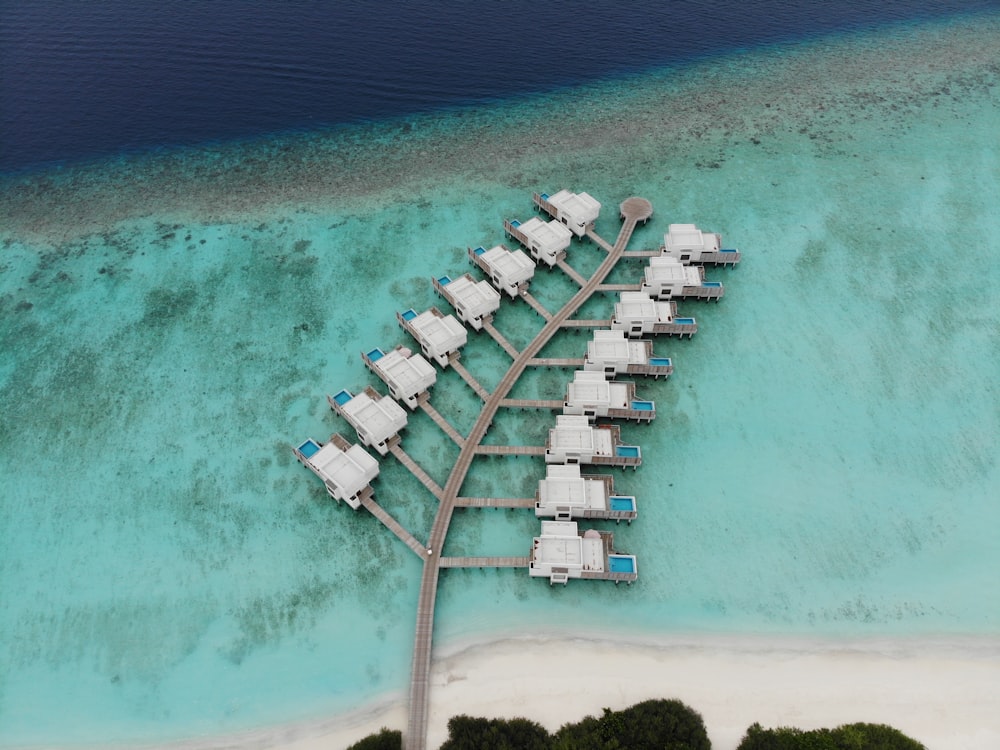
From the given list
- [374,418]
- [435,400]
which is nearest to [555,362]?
[435,400]

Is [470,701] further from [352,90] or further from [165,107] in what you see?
[165,107]

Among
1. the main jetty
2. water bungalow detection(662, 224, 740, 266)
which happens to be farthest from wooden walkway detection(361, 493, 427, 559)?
water bungalow detection(662, 224, 740, 266)

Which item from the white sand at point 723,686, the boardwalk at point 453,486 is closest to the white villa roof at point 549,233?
the boardwalk at point 453,486

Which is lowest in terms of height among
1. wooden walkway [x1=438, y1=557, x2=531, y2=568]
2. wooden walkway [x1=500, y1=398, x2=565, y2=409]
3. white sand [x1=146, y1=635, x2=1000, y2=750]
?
white sand [x1=146, y1=635, x2=1000, y2=750]

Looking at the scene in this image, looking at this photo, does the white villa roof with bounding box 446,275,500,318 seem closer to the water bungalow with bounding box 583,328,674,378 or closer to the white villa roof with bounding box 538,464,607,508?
the water bungalow with bounding box 583,328,674,378

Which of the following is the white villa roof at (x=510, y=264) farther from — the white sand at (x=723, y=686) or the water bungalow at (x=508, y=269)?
the white sand at (x=723, y=686)

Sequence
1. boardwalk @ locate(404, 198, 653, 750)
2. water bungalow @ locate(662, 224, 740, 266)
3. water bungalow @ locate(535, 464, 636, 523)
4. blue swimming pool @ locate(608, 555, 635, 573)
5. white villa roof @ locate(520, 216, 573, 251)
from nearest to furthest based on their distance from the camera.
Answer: boardwalk @ locate(404, 198, 653, 750)
blue swimming pool @ locate(608, 555, 635, 573)
water bungalow @ locate(535, 464, 636, 523)
water bungalow @ locate(662, 224, 740, 266)
white villa roof @ locate(520, 216, 573, 251)
